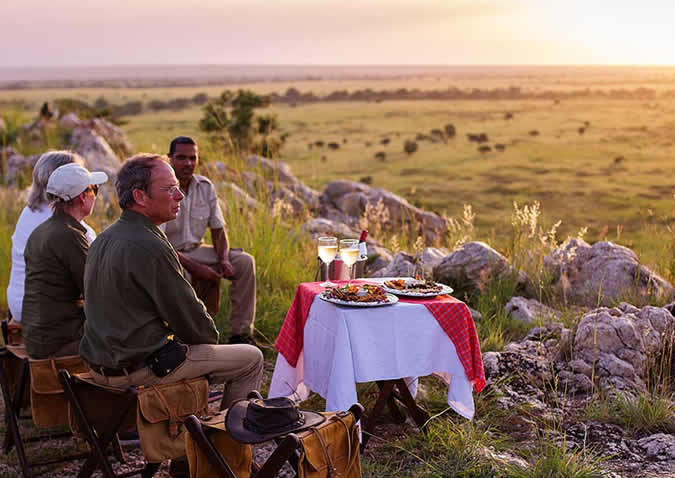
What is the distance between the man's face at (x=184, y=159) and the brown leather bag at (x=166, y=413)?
2644mm

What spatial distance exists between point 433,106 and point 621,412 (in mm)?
69139

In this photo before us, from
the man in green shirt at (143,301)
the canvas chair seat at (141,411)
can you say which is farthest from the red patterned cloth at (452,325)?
the canvas chair seat at (141,411)

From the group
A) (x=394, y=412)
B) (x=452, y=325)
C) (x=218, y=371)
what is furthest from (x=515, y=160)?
(x=218, y=371)

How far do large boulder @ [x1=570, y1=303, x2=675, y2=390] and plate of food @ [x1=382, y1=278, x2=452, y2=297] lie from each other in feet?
4.71

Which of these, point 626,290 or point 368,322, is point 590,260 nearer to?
point 626,290

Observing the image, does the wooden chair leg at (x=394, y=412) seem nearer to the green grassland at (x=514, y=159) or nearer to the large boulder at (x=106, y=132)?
the green grassland at (x=514, y=159)

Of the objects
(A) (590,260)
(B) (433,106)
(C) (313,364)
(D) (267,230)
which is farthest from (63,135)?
(B) (433,106)

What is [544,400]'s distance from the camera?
481cm

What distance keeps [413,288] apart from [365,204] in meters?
9.29

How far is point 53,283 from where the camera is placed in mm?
4008

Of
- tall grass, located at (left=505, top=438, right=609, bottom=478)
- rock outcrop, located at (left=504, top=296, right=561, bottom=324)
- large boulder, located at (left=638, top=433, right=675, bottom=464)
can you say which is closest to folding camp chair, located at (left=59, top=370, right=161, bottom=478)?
tall grass, located at (left=505, top=438, right=609, bottom=478)

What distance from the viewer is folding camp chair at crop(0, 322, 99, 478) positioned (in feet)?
12.9

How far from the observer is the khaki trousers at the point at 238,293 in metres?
5.88

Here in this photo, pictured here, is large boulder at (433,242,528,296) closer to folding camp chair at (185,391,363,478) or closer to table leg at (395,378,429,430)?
table leg at (395,378,429,430)
